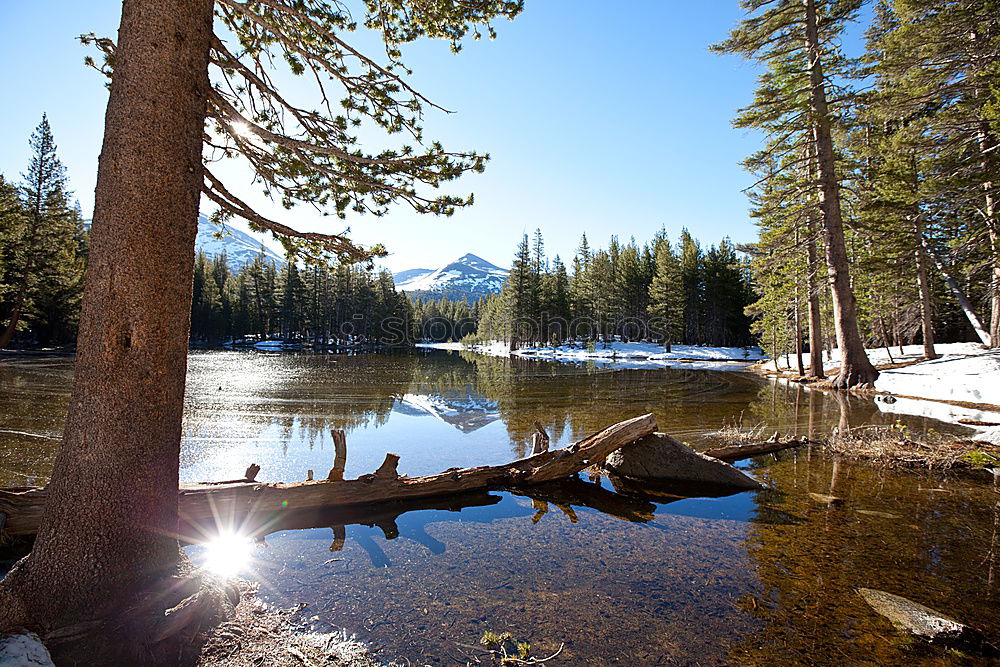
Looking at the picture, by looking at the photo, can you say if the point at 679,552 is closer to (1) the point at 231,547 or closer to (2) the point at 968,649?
(2) the point at 968,649

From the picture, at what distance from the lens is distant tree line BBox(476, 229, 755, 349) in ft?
206

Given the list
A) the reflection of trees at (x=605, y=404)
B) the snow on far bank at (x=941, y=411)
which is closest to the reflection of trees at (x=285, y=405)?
the reflection of trees at (x=605, y=404)

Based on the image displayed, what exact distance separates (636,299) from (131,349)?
243 feet

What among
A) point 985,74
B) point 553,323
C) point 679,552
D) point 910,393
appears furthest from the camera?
point 553,323

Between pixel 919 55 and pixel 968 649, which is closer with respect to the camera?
pixel 968 649

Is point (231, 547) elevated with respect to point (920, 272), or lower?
lower

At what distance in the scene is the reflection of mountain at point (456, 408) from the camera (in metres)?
12.9

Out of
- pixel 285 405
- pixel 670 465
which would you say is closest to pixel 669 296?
pixel 285 405

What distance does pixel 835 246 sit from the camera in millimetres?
15891

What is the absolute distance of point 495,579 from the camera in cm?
414

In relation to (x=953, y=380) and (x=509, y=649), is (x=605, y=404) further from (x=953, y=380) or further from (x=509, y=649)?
(x=509, y=649)

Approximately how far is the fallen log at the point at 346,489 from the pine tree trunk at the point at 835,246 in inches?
512

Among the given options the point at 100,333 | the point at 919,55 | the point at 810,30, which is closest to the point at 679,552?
the point at 100,333

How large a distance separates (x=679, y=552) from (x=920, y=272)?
23.1 m
